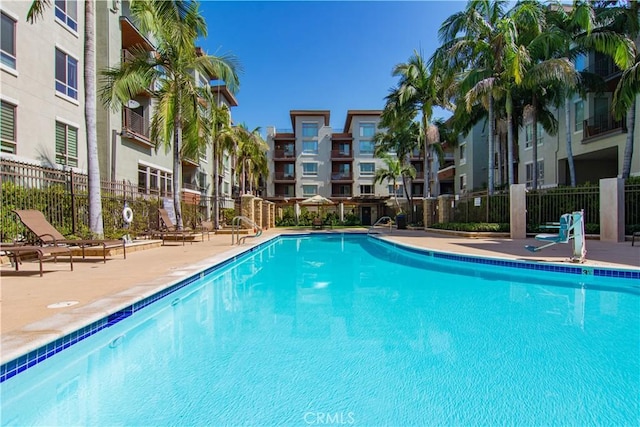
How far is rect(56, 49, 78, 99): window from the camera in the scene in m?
13.9

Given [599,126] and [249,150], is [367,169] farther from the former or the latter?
[599,126]

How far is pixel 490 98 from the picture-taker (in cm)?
1590

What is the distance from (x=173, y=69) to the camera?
13.2 meters

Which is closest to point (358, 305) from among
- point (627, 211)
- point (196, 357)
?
point (196, 357)

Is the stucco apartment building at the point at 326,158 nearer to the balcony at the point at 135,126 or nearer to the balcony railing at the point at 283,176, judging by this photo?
the balcony railing at the point at 283,176

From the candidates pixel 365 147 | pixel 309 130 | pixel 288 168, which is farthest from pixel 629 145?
Result: pixel 288 168

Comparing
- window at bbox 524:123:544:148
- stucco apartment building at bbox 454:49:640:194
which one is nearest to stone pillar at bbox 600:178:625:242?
stucco apartment building at bbox 454:49:640:194

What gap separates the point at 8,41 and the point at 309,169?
29.6 m

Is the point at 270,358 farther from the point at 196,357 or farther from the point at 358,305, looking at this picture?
the point at 358,305

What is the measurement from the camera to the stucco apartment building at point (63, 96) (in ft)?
38.4

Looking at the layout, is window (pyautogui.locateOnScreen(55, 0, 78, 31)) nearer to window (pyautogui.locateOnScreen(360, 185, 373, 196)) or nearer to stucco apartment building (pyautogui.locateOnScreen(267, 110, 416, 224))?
stucco apartment building (pyautogui.locateOnScreen(267, 110, 416, 224))

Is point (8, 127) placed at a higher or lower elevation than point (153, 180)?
higher

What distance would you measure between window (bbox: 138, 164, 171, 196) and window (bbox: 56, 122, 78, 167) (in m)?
3.45

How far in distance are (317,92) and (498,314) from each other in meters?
36.5
